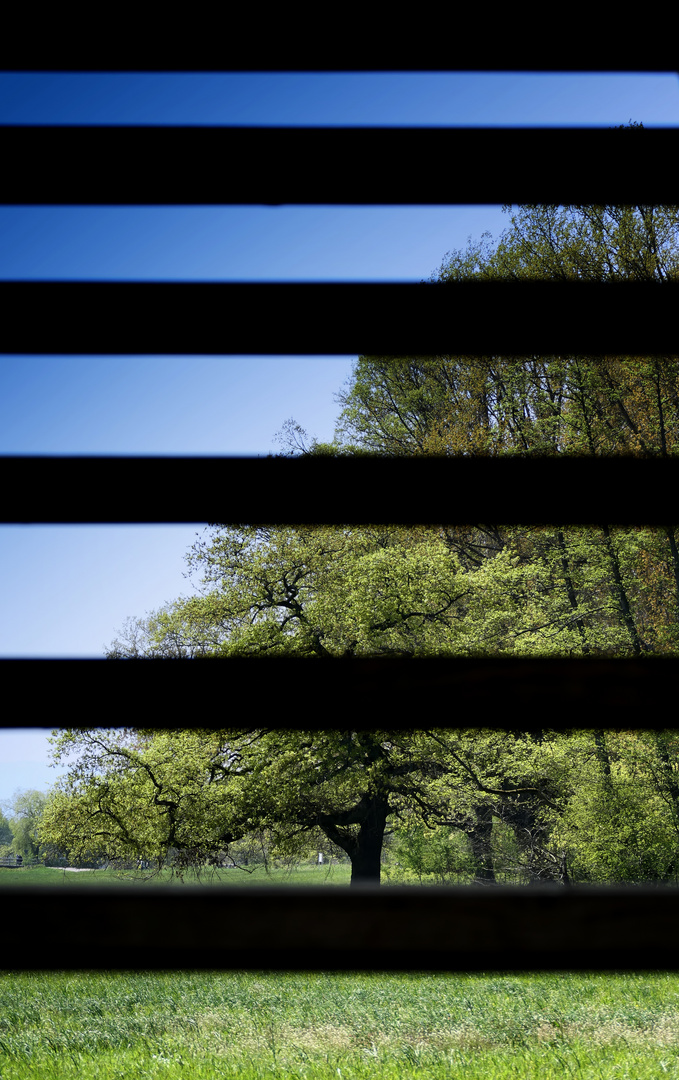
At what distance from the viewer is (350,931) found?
0.90 meters

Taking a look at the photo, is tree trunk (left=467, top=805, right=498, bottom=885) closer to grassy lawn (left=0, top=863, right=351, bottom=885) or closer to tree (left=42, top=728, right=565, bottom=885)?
tree (left=42, top=728, right=565, bottom=885)

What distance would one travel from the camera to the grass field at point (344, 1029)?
24.9 feet

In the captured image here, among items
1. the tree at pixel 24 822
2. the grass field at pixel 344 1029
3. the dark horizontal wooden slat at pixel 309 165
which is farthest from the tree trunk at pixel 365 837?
the dark horizontal wooden slat at pixel 309 165

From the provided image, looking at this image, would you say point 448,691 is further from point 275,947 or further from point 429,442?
point 429,442

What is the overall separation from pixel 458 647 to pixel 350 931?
712 inches

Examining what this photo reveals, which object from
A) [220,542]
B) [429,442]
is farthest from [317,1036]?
[429,442]

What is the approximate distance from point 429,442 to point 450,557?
14.1 feet

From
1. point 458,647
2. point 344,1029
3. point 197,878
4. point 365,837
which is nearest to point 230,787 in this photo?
point 197,878

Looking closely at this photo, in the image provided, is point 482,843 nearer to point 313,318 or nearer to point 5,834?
point 313,318

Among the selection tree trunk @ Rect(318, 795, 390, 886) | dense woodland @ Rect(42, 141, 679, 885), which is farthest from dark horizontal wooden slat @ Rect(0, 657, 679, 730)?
tree trunk @ Rect(318, 795, 390, 886)

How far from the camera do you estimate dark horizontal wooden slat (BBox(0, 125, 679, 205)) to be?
3.80 feet

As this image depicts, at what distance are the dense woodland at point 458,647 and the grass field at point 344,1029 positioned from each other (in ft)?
16.5

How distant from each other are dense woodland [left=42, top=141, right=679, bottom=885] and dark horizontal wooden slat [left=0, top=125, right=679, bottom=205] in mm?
16321
